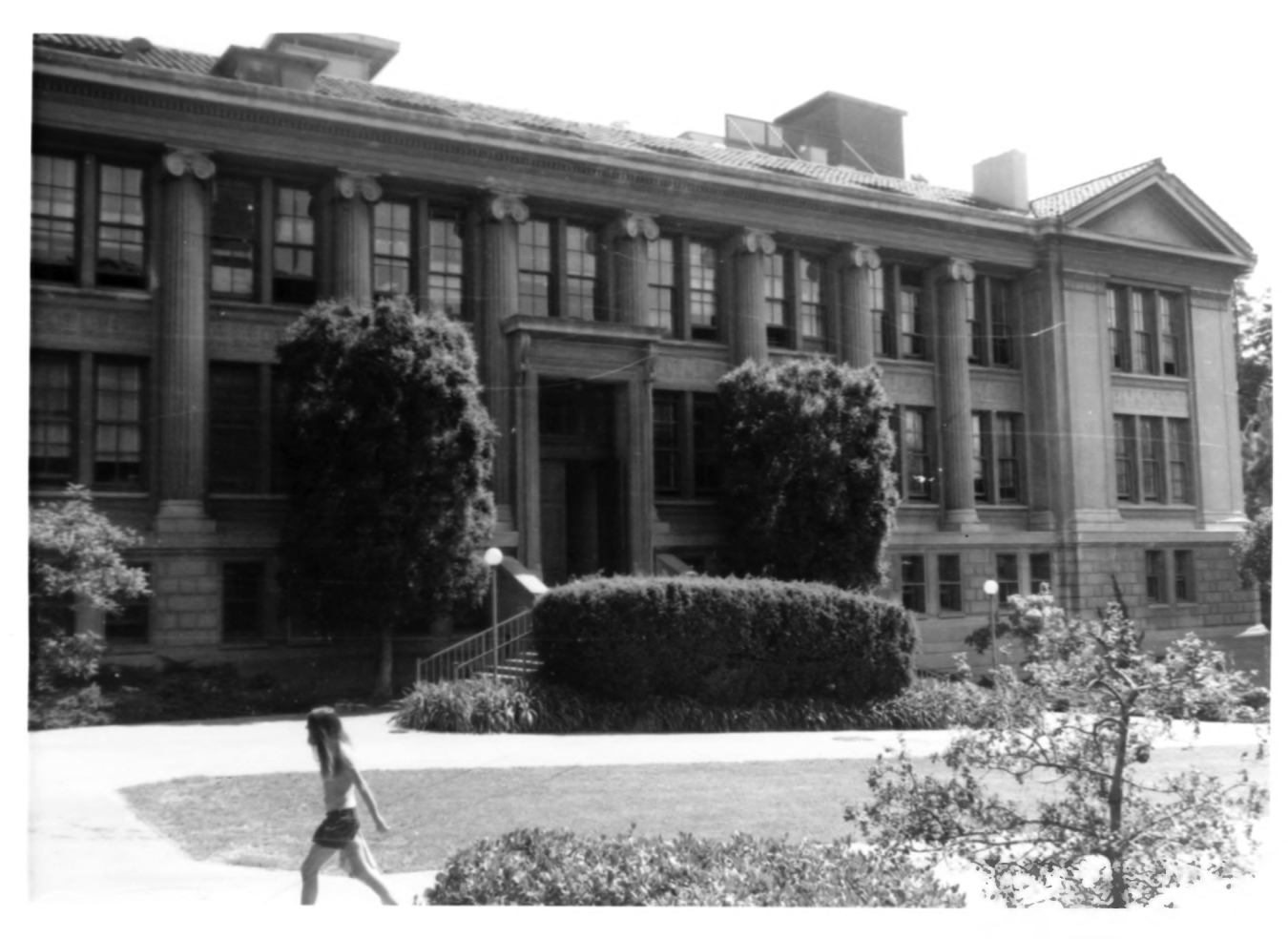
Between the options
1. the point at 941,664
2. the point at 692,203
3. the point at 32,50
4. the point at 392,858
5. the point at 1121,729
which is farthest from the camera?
the point at 692,203

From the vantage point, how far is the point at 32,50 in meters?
7.07

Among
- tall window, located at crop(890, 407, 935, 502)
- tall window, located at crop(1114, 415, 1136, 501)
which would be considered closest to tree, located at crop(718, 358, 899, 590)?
tall window, located at crop(890, 407, 935, 502)

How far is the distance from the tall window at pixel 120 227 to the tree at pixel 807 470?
3.78 m

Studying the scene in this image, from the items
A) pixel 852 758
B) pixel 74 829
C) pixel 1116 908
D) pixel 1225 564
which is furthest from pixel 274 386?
pixel 1225 564

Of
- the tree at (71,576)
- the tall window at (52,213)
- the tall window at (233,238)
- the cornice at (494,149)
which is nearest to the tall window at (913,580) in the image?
the cornice at (494,149)

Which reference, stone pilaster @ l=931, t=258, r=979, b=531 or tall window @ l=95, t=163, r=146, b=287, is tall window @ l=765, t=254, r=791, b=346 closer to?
stone pilaster @ l=931, t=258, r=979, b=531

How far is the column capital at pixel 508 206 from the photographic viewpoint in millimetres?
7617

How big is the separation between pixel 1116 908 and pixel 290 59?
22.8ft

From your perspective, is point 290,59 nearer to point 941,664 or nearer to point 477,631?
point 477,631

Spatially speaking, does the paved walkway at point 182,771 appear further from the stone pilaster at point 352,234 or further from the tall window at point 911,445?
the stone pilaster at point 352,234

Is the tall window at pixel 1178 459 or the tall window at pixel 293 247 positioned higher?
the tall window at pixel 293 247

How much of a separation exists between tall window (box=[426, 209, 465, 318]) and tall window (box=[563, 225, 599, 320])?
73 cm

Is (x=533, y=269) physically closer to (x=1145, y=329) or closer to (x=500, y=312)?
(x=500, y=312)

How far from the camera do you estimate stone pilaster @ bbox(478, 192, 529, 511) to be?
7.54 metres
